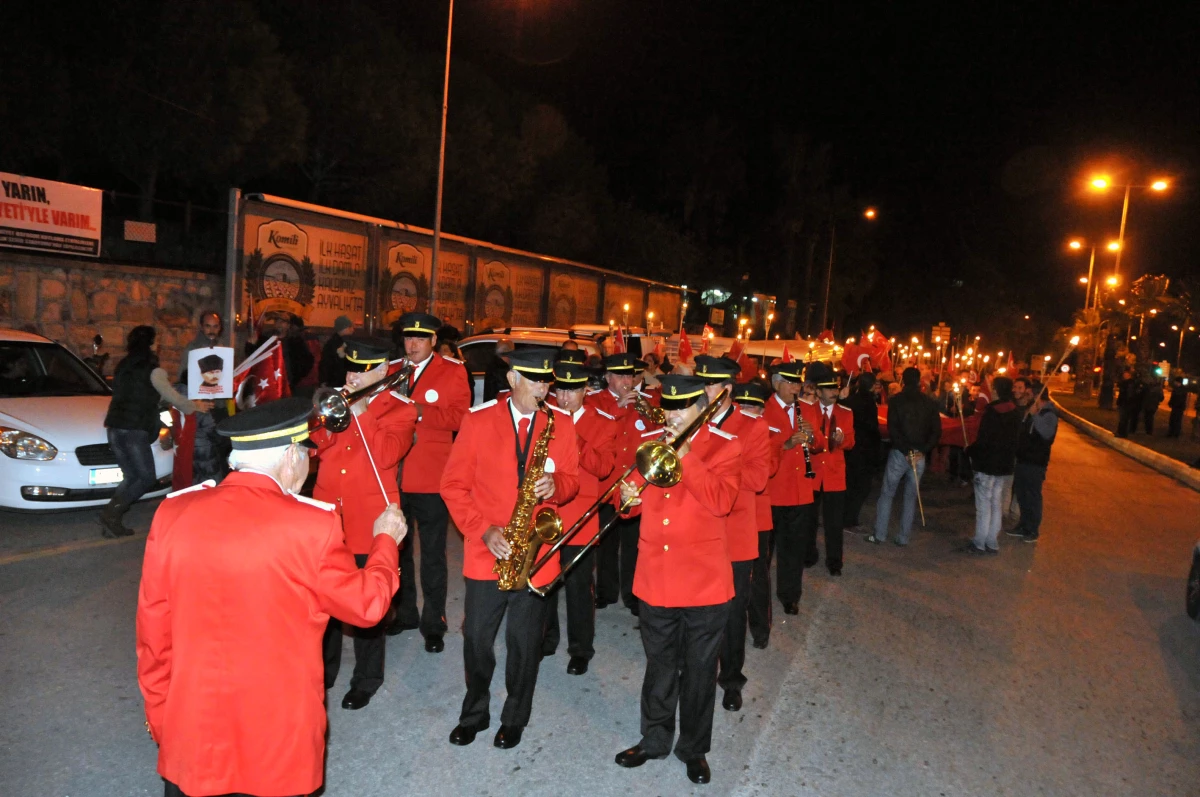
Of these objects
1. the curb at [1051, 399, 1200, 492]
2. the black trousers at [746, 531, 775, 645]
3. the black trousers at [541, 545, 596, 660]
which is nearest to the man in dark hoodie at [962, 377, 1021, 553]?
the curb at [1051, 399, 1200, 492]

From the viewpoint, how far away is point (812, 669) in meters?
5.87

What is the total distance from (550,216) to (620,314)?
7524mm

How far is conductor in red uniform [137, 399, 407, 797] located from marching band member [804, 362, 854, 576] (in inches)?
222

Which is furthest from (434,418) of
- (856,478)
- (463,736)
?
(856,478)

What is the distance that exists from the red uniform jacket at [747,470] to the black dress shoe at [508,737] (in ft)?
4.97

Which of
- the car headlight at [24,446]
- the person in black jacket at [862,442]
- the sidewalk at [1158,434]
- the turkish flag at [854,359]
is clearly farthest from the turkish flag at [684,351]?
the sidewalk at [1158,434]

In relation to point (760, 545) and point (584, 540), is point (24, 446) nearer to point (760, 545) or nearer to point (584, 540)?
point (584, 540)

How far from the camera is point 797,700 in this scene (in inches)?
210

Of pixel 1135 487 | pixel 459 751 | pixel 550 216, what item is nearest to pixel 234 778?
pixel 459 751

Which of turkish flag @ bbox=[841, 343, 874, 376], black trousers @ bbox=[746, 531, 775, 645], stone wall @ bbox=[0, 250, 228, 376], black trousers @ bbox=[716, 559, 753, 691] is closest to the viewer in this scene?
black trousers @ bbox=[716, 559, 753, 691]

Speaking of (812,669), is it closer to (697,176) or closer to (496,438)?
(496,438)

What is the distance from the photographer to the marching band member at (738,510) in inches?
186

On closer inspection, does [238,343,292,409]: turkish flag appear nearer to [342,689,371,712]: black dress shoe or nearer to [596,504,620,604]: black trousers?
[342,689,371,712]: black dress shoe

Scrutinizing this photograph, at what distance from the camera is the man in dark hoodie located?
375 inches
